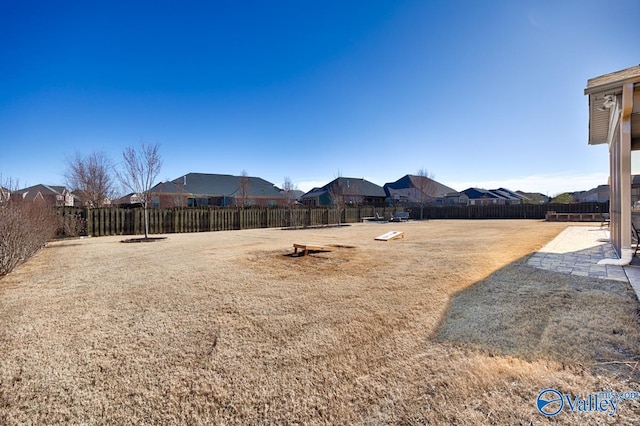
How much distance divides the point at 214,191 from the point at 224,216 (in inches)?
686

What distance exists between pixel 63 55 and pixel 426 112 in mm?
17155

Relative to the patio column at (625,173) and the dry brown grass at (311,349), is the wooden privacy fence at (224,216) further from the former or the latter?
the patio column at (625,173)

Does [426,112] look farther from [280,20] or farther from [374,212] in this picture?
[374,212]

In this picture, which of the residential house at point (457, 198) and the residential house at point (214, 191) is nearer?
the residential house at point (214, 191)

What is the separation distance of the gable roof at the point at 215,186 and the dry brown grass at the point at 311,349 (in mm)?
29388

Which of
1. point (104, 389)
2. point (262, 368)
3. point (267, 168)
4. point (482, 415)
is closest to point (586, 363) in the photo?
point (482, 415)

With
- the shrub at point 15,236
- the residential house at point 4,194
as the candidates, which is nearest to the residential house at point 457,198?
the shrub at point 15,236

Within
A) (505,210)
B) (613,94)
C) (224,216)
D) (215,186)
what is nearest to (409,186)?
(505,210)

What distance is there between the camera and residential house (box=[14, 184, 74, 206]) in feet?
33.6

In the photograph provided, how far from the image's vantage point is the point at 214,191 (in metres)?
34.4

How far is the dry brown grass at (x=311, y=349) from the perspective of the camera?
1.85 m

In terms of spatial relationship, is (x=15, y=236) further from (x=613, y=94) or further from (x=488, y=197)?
(x=488, y=197)

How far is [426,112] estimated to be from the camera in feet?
56.6

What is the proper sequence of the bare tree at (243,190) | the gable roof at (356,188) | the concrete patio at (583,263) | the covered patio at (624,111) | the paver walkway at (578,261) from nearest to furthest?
the concrete patio at (583,263) → the paver walkway at (578,261) → the covered patio at (624,111) → the bare tree at (243,190) → the gable roof at (356,188)
